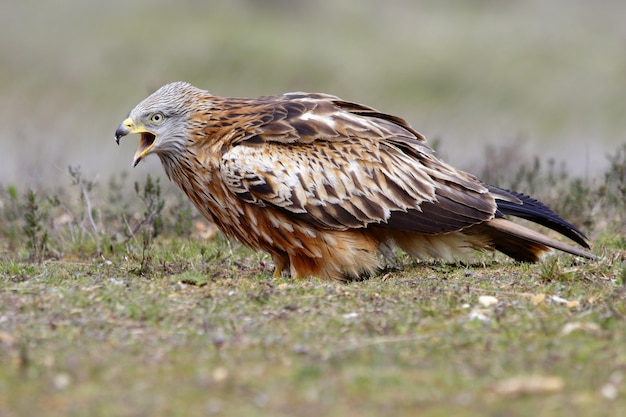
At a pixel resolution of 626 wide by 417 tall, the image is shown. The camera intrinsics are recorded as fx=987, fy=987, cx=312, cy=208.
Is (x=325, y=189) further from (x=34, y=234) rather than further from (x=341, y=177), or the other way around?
(x=34, y=234)

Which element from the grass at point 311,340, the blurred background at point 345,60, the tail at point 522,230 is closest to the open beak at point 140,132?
the grass at point 311,340

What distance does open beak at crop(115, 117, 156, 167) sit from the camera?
810 centimetres

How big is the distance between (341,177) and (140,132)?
175 centimetres

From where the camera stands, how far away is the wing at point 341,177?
7867mm

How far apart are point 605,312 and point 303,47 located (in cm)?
2370

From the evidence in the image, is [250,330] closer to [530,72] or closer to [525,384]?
[525,384]

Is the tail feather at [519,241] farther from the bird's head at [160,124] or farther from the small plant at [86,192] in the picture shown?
the small plant at [86,192]

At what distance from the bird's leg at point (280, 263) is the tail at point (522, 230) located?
1554 millimetres

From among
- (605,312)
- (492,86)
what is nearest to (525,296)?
(605,312)

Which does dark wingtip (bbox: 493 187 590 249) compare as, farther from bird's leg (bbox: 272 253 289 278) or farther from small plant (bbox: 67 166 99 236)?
small plant (bbox: 67 166 99 236)

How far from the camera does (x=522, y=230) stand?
8125mm

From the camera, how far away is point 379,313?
20.5 ft

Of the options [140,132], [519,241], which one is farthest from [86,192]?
[519,241]

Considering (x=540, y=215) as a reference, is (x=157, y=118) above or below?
above
